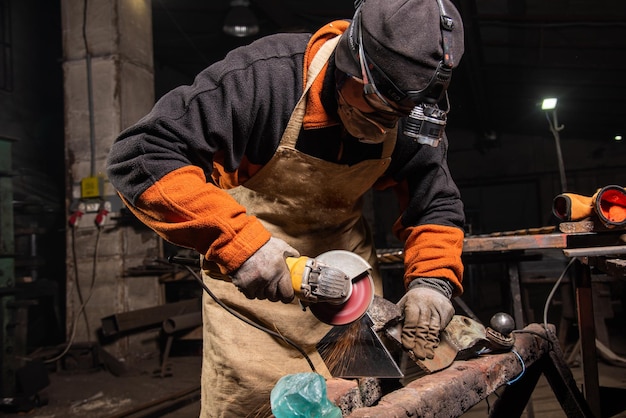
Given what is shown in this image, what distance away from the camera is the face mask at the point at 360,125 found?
159 cm

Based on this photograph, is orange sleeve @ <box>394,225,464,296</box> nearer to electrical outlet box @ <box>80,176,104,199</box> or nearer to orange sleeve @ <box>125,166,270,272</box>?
orange sleeve @ <box>125,166,270,272</box>

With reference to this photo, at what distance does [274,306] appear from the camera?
6.51ft

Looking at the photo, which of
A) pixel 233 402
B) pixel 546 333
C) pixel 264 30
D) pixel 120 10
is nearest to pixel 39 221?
pixel 120 10

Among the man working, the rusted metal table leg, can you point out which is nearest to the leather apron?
the man working

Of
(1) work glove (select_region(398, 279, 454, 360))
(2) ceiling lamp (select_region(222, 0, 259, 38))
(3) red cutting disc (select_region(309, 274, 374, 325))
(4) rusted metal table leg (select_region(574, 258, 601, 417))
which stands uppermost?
(2) ceiling lamp (select_region(222, 0, 259, 38))

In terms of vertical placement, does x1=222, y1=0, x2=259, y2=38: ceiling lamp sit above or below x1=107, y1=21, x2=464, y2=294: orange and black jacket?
above

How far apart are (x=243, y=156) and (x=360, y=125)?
417mm

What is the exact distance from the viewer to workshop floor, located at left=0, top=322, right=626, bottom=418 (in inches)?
160

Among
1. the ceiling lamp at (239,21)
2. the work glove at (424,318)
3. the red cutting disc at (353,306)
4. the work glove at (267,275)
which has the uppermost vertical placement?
the ceiling lamp at (239,21)

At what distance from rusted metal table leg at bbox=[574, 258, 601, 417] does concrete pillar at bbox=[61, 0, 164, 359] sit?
15.2ft

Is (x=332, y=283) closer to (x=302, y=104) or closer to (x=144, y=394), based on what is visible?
(x=302, y=104)

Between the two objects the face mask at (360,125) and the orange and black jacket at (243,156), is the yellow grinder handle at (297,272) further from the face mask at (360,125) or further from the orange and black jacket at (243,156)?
the face mask at (360,125)

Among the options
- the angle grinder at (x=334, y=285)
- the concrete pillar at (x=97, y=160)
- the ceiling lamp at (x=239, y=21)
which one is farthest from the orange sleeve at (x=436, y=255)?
the ceiling lamp at (x=239, y=21)

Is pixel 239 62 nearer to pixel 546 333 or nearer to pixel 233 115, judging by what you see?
pixel 233 115
